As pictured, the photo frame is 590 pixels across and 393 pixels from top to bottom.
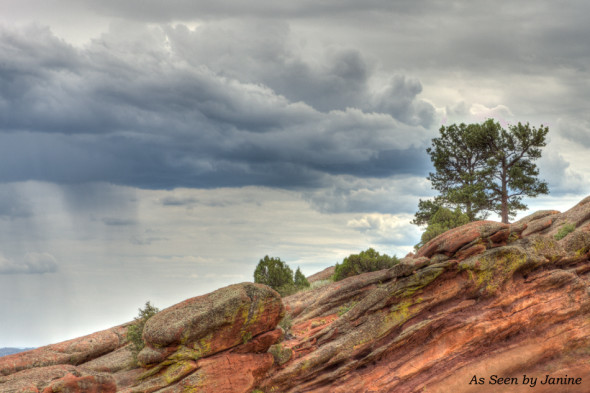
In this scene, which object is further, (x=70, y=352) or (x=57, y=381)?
(x=70, y=352)

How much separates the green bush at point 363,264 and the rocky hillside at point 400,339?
12.5 metres

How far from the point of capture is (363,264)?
47656 mm

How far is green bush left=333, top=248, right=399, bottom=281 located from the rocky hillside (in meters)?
12.5

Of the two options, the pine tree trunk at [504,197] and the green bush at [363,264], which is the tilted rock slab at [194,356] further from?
the pine tree trunk at [504,197]


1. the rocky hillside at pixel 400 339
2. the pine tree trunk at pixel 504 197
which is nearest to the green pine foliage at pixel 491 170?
the pine tree trunk at pixel 504 197

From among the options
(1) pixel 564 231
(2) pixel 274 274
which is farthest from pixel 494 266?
(2) pixel 274 274

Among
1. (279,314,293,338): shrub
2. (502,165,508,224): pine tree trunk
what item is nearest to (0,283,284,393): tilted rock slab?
(279,314,293,338): shrub

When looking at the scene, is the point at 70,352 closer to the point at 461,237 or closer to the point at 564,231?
the point at 461,237

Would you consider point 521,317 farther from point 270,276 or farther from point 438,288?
point 270,276

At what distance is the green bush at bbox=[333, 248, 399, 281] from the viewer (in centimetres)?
4750

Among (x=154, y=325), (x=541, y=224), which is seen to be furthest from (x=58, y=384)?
(x=541, y=224)

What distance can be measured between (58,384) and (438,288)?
71.3ft

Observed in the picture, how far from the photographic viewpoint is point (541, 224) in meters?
48.1

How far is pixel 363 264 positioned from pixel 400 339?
17.5m
